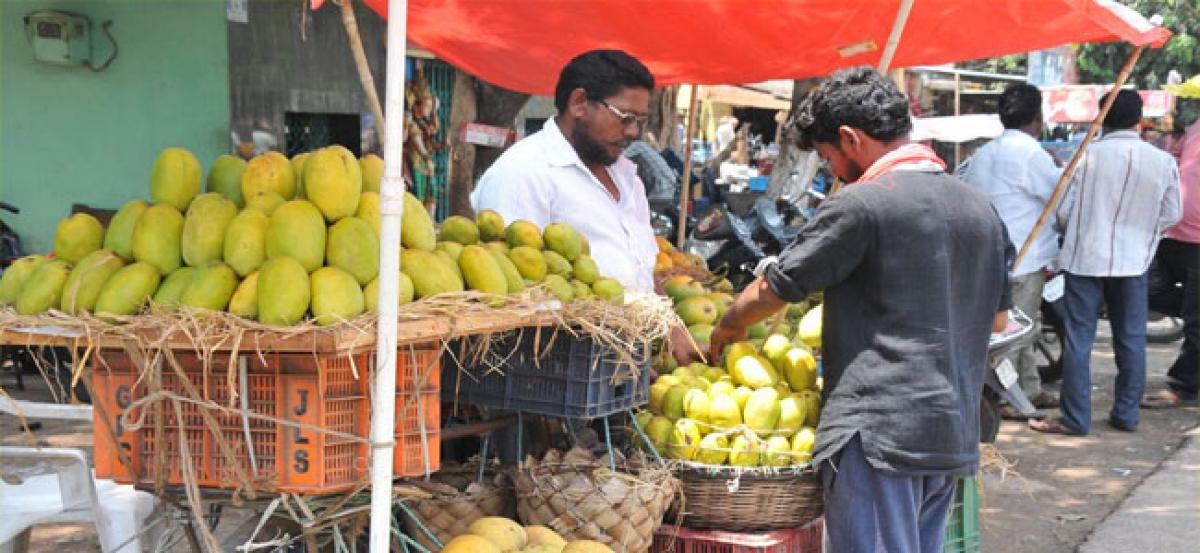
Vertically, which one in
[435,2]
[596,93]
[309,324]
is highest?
[435,2]

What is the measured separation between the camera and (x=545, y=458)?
3.32 meters

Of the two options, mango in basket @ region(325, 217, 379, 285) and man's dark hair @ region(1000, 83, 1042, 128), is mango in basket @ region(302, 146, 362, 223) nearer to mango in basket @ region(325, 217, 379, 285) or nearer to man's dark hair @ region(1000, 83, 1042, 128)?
mango in basket @ region(325, 217, 379, 285)

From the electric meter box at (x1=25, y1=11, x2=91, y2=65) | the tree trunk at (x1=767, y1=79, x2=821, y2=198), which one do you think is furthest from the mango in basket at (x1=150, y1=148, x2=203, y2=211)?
the tree trunk at (x1=767, y1=79, x2=821, y2=198)

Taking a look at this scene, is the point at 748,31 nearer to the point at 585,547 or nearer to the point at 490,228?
the point at 490,228

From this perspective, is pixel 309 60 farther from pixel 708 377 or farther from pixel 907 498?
pixel 907 498

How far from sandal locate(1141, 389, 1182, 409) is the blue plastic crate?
6020 mm

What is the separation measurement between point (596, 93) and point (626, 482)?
1390 mm

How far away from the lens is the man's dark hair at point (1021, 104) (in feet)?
22.0

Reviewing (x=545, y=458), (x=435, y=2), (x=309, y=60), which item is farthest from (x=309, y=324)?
(x=309, y=60)

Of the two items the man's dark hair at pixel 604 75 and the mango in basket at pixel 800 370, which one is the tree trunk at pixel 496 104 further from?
the mango in basket at pixel 800 370

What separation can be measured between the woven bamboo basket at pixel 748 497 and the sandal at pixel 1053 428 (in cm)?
414

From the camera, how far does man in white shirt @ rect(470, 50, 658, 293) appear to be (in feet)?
12.6

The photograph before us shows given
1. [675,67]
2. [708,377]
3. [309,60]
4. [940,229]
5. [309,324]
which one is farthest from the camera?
[309,60]

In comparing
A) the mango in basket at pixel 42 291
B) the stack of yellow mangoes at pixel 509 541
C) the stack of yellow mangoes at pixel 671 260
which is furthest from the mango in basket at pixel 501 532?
the stack of yellow mangoes at pixel 671 260
